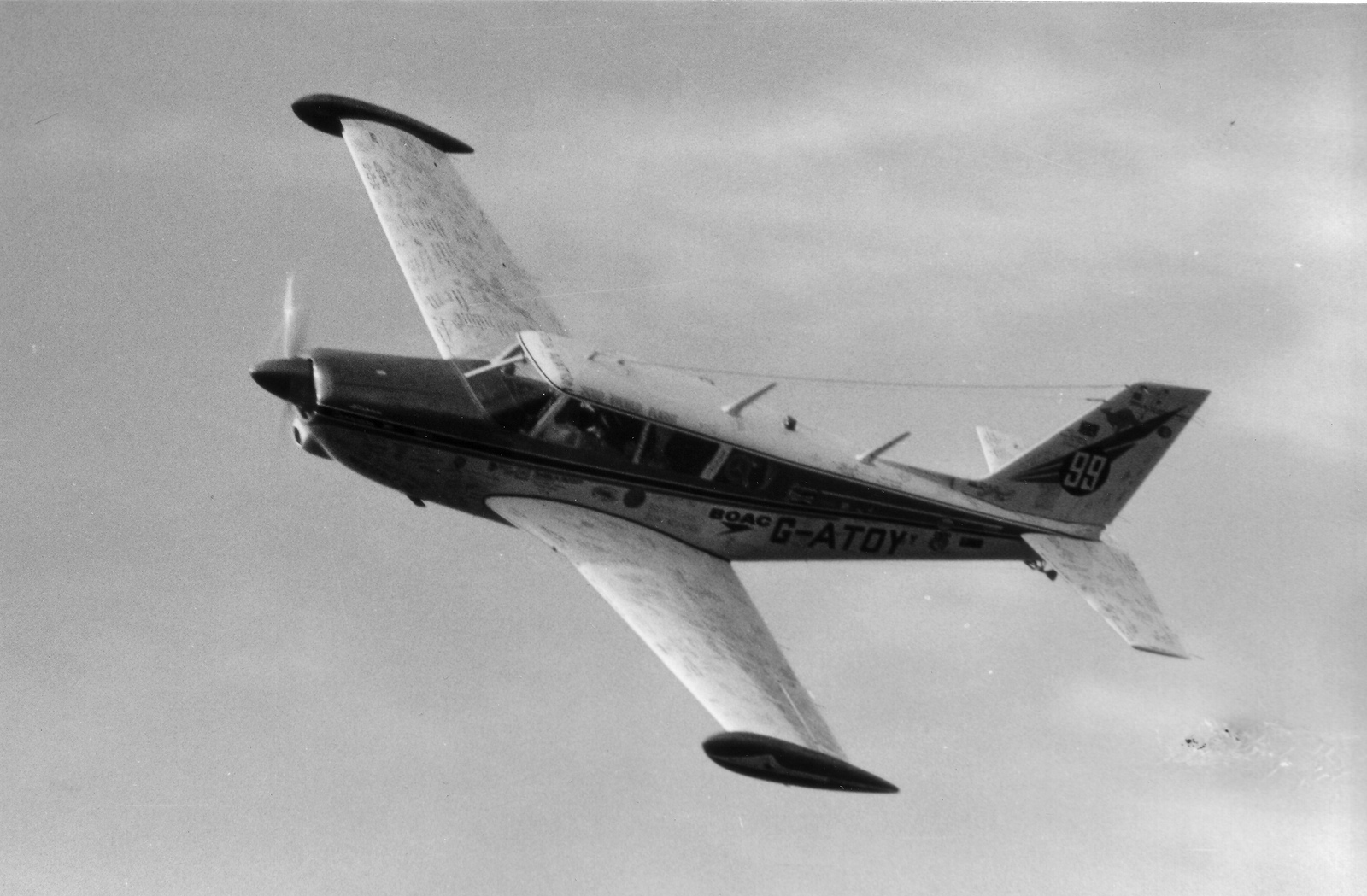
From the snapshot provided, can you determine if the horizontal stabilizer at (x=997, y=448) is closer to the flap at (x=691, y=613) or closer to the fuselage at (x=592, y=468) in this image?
the fuselage at (x=592, y=468)

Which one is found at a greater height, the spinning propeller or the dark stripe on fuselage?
the dark stripe on fuselage

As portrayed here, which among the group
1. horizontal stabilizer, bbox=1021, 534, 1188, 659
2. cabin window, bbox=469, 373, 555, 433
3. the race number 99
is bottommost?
cabin window, bbox=469, 373, 555, 433

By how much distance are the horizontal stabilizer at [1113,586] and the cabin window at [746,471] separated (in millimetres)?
3118

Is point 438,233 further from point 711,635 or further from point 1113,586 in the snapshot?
point 1113,586

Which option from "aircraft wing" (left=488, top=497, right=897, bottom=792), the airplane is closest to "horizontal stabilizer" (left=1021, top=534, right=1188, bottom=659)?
the airplane

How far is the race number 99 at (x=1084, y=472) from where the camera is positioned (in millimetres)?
20266

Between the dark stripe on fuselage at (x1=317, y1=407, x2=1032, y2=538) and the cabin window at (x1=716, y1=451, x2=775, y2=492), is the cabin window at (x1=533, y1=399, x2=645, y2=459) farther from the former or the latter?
the cabin window at (x1=716, y1=451, x2=775, y2=492)

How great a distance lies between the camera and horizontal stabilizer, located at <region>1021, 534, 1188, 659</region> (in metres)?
18.9

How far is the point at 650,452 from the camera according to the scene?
19.1m

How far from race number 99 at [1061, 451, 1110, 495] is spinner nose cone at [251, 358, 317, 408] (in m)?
8.21

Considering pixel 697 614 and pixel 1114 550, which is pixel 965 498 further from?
pixel 697 614

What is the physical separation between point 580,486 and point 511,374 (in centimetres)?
136

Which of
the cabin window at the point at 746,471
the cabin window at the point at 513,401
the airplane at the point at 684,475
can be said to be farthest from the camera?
the cabin window at the point at 746,471

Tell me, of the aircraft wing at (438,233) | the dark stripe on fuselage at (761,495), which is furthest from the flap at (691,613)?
the aircraft wing at (438,233)
